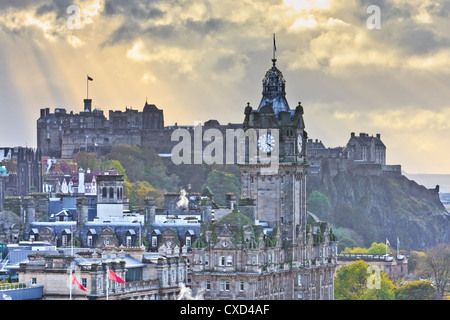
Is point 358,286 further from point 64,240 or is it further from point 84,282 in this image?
point 84,282

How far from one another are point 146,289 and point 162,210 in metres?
35.3

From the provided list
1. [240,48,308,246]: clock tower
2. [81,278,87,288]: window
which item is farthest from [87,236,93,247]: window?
[81,278,87,288]: window

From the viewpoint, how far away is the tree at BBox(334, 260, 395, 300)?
498ft

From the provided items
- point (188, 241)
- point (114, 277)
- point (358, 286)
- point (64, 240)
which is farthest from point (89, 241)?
point (358, 286)

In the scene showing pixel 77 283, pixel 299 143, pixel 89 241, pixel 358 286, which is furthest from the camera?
pixel 358 286

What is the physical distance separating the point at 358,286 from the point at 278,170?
3024 cm

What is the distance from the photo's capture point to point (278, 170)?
426ft

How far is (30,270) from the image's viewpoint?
97062 millimetres

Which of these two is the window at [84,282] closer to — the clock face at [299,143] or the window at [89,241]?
the window at [89,241]

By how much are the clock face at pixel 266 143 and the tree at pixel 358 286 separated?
2378 cm

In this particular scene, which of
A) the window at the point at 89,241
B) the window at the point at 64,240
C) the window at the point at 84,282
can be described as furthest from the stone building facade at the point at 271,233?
the window at the point at 84,282

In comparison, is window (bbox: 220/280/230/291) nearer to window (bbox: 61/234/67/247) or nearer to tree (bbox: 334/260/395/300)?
window (bbox: 61/234/67/247)
